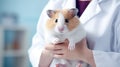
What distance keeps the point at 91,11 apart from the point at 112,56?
0.67 ft

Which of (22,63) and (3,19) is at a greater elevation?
(3,19)

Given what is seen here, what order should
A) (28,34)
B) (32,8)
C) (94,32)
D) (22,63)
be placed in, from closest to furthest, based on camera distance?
1. (94,32)
2. (32,8)
3. (28,34)
4. (22,63)

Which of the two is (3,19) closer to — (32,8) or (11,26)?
(11,26)

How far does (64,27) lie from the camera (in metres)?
0.80

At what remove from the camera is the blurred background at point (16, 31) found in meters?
2.29

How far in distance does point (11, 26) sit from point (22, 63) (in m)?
0.40

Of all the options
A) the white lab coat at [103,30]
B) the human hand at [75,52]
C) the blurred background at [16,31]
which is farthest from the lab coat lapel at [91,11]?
the blurred background at [16,31]

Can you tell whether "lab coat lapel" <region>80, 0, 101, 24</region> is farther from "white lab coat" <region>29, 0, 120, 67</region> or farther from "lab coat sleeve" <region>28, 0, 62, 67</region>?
"lab coat sleeve" <region>28, 0, 62, 67</region>

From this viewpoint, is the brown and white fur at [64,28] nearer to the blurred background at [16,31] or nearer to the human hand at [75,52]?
the human hand at [75,52]

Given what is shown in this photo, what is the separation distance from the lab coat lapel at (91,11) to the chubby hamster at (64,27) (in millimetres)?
125

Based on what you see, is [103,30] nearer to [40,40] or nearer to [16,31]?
[40,40]

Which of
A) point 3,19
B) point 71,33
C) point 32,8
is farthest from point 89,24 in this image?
point 3,19

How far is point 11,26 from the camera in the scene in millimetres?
2430

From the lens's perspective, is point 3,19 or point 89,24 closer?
point 89,24
